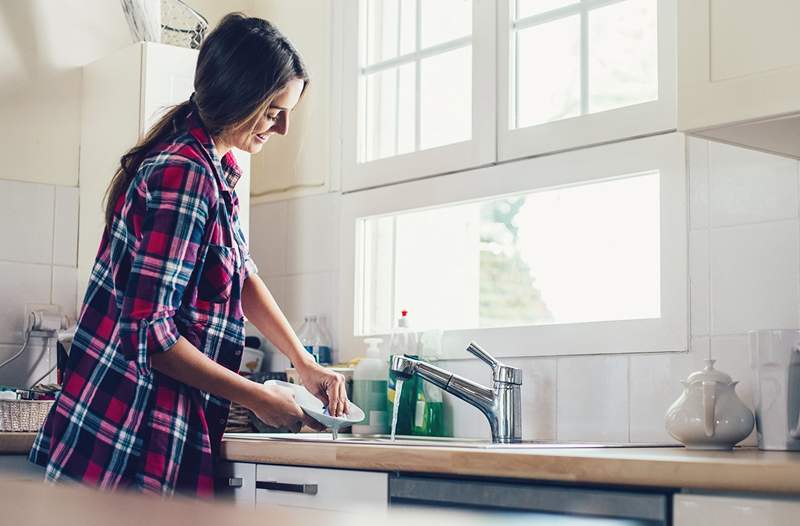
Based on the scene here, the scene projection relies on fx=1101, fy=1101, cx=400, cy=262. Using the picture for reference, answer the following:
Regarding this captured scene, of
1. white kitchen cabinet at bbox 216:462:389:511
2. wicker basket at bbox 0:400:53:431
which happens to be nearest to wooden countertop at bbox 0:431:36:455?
wicker basket at bbox 0:400:53:431

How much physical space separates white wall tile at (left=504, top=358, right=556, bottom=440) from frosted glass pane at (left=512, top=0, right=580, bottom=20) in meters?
0.82

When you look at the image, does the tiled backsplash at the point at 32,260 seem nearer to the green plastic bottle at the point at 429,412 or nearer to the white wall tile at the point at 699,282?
the green plastic bottle at the point at 429,412

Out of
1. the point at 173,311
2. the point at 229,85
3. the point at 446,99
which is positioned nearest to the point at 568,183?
the point at 446,99

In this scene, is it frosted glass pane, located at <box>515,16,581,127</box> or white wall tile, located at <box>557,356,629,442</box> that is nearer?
white wall tile, located at <box>557,356,629,442</box>

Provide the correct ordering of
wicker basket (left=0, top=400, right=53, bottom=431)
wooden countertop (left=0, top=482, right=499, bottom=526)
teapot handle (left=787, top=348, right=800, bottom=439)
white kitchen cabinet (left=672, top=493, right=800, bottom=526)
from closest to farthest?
wooden countertop (left=0, top=482, right=499, bottom=526) < white kitchen cabinet (left=672, top=493, right=800, bottom=526) < teapot handle (left=787, top=348, right=800, bottom=439) < wicker basket (left=0, top=400, right=53, bottom=431)

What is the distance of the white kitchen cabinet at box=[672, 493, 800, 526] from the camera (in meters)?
1.28

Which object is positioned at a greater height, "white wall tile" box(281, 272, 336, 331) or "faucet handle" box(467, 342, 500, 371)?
"white wall tile" box(281, 272, 336, 331)

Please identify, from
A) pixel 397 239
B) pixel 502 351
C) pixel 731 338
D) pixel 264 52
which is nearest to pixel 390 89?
pixel 397 239

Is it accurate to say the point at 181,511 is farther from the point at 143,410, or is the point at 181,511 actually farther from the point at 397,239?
the point at 397,239

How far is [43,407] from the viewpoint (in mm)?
2518

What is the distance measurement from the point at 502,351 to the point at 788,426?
2.48 feet

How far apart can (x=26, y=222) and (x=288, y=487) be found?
1461 mm

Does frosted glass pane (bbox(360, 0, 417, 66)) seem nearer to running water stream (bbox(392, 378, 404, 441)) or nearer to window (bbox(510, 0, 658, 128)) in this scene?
window (bbox(510, 0, 658, 128))

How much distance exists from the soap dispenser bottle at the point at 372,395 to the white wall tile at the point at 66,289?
3.15 feet
